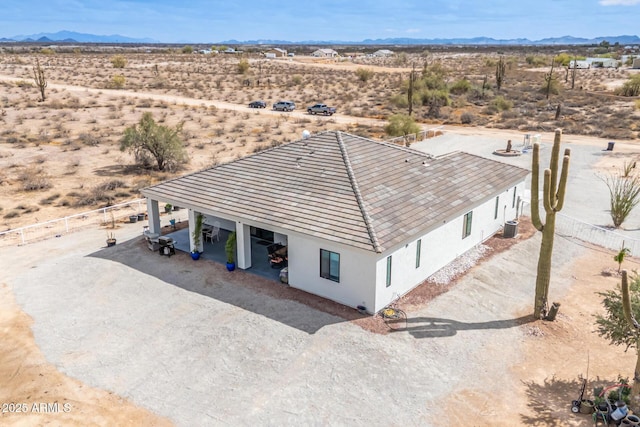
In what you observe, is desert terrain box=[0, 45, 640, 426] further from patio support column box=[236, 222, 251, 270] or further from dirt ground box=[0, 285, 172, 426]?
patio support column box=[236, 222, 251, 270]

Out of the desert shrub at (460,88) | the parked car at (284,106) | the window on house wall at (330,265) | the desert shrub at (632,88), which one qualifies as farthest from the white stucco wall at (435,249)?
the desert shrub at (632,88)

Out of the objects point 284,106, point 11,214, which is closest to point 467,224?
point 11,214

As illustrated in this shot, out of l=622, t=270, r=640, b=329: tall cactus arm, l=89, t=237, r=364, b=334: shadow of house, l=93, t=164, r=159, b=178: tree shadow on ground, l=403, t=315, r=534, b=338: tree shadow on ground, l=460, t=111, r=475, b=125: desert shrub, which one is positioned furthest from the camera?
l=460, t=111, r=475, b=125: desert shrub

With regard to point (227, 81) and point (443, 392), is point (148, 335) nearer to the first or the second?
point (443, 392)

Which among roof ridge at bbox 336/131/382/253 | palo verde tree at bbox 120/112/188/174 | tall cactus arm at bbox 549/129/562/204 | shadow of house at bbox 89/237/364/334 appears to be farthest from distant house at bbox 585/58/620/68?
shadow of house at bbox 89/237/364/334

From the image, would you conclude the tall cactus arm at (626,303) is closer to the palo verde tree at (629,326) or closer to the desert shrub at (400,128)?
the palo verde tree at (629,326)

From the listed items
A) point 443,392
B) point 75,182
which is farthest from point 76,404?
point 75,182
